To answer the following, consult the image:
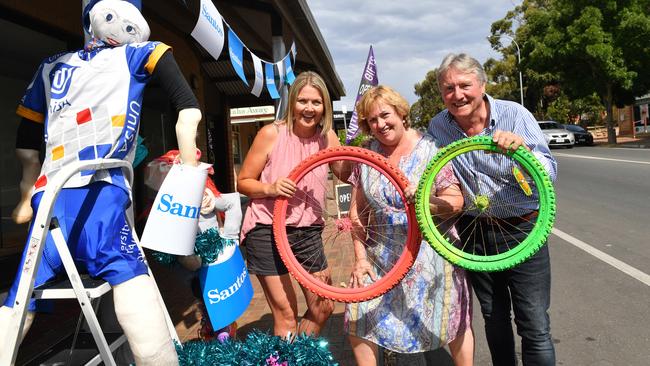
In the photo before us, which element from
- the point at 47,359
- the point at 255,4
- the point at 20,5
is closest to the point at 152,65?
the point at 47,359

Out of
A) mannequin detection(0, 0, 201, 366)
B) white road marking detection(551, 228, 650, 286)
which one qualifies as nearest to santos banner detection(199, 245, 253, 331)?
mannequin detection(0, 0, 201, 366)

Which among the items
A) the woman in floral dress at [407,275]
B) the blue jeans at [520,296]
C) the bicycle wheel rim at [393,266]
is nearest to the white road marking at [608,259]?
the blue jeans at [520,296]

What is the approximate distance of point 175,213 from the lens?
2084 mm

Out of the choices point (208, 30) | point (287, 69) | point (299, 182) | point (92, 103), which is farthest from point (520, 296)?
point (287, 69)

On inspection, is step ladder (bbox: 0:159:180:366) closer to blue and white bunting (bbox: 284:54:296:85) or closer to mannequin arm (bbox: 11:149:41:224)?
mannequin arm (bbox: 11:149:41:224)

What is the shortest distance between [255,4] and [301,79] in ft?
17.3

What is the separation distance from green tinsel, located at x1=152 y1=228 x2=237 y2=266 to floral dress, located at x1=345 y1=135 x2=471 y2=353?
94 cm

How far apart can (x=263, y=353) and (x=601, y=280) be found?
4.03 meters

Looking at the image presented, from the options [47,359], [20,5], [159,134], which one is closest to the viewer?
[47,359]

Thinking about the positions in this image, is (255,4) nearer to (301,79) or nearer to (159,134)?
(159,134)

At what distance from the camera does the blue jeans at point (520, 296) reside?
2410mm

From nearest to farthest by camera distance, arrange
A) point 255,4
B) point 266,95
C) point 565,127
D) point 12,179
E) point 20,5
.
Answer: point 20,5, point 12,179, point 255,4, point 266,95, point 565,127

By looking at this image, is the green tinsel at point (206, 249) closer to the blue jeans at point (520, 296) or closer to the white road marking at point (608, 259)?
the blue jeans at point (520, 296)

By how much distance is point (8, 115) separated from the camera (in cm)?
593
